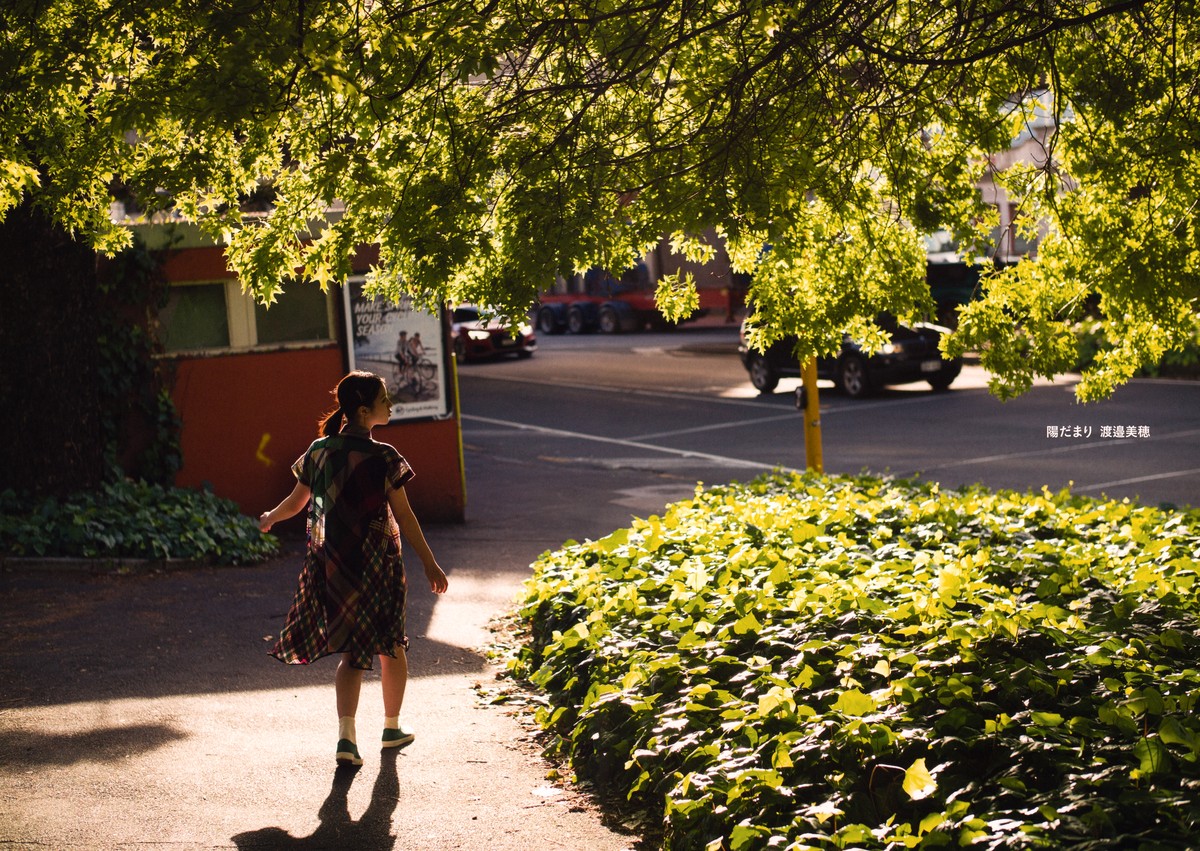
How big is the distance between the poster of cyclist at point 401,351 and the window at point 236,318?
244mm

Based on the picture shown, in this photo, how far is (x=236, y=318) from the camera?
12328mm

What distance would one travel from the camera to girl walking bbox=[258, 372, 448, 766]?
5.82m

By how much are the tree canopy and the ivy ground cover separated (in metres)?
1.19

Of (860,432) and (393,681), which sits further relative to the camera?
(860,432)

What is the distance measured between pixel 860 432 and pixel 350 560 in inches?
557

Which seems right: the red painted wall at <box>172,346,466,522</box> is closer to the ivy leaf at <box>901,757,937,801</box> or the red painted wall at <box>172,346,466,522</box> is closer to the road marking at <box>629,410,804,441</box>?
the road marking at <box>629,410,804,441</box>

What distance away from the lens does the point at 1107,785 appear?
4.04m

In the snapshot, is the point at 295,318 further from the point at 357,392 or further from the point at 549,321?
the point at 549,321

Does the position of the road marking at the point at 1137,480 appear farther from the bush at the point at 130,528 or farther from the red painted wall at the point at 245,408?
the bush at the point at 130,528

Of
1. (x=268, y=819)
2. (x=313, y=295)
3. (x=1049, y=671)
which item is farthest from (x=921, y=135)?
(x=313, y=295)

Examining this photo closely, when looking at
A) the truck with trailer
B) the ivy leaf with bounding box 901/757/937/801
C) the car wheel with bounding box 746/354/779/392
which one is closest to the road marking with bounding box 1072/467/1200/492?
the ivy leaf with bounding box 901/757/937/801

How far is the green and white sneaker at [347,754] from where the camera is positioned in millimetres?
5762

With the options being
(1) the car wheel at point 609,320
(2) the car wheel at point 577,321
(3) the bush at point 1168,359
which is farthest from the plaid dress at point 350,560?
(2) the car wheel at point 577,321

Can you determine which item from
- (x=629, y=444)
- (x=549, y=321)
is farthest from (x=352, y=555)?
(x=549, y=321)
